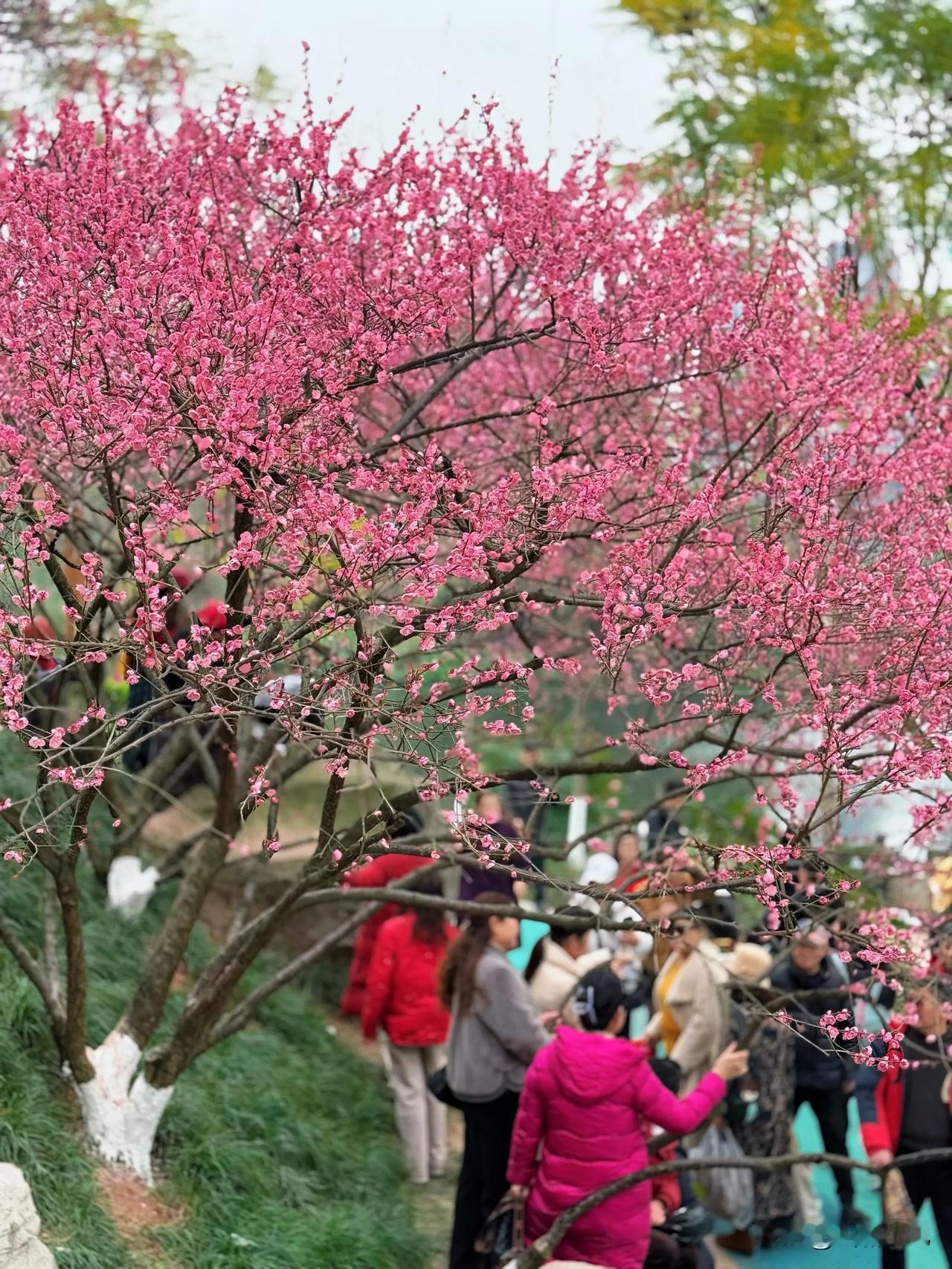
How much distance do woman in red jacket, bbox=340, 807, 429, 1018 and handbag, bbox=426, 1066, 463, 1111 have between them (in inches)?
44.9

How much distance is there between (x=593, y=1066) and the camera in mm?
4762

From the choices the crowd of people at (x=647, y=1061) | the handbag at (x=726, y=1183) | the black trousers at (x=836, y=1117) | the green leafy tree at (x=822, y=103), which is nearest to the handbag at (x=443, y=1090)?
the crowd of people at (x=647, y=1061)

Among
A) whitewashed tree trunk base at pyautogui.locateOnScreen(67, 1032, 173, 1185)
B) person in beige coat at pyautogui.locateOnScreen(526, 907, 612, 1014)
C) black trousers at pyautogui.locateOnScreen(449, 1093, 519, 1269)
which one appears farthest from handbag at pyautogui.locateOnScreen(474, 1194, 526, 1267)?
whitewashed tree trunk base at pyautogui.locateOnScreen(67, 1032, 173, 1185)

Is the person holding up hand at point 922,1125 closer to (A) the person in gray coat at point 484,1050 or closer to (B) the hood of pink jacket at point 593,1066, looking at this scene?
(B) the hood of pink jacket at point 593,1066

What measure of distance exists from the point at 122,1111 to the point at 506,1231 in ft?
5.31

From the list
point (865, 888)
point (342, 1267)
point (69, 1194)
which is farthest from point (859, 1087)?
point (69, 1194)

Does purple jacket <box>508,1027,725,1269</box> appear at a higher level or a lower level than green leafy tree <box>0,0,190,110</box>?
lower

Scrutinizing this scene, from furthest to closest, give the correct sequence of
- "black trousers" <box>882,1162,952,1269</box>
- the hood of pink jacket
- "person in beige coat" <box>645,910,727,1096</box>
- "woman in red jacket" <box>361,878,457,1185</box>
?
"woman in red jacket" <box>361,878,457,1185</box>
"person in beige coat" <box>645,910,727,1096</box>
"black trousers" <box>882,1162,952,1269</box>
the hood of pink jacket

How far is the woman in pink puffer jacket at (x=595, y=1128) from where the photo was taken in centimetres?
479

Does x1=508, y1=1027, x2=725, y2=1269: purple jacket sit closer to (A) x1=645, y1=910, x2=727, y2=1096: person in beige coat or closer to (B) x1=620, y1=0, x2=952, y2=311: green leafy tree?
(A) x1=645, y1=910, x2=727, y2=1096: person in beige coat

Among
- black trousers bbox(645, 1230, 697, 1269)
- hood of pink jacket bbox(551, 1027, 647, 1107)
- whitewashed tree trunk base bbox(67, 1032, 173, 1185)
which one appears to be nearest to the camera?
hood of pink jacket bbox(551, 1027, 647, 1107)

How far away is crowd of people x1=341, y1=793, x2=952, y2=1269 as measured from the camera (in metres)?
4.81

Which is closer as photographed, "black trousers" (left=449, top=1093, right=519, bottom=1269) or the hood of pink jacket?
the hood of pink jacket

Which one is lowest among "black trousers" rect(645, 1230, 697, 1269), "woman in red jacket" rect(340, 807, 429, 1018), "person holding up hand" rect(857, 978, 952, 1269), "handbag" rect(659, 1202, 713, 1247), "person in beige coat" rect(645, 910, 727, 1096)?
"black trousers" rect(645, 1230, 697, 1269)
